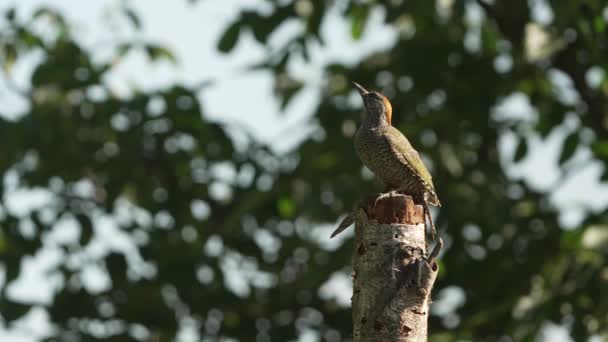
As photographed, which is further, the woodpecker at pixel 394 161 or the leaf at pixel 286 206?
the leaf at pixel 286 206

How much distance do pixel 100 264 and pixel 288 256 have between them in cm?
158

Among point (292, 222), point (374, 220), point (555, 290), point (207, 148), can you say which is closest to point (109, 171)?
point (207, 148)

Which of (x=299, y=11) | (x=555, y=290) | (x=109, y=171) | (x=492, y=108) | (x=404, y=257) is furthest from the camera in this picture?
(x=109, y=171)

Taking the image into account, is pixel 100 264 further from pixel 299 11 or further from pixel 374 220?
pixel 374 220

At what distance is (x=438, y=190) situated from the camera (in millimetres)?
6762

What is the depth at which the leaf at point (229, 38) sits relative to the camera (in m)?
6.55

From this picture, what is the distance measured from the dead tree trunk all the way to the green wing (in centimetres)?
95

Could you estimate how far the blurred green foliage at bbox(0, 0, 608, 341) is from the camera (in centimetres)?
627

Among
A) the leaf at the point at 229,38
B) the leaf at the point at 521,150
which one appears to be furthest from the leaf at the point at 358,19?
the leaf at the point at 521,150

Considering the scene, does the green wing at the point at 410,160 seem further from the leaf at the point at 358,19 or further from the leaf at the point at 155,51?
the leaf at the point at 155,51

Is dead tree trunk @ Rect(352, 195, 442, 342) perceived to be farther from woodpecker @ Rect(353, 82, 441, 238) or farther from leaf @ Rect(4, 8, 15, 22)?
leaf @ Rect(4, 8, 15, 22)

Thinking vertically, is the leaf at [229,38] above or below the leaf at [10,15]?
below

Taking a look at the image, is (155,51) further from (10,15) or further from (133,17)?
(10,15)

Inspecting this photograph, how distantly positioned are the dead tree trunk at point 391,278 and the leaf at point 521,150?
3.67m
